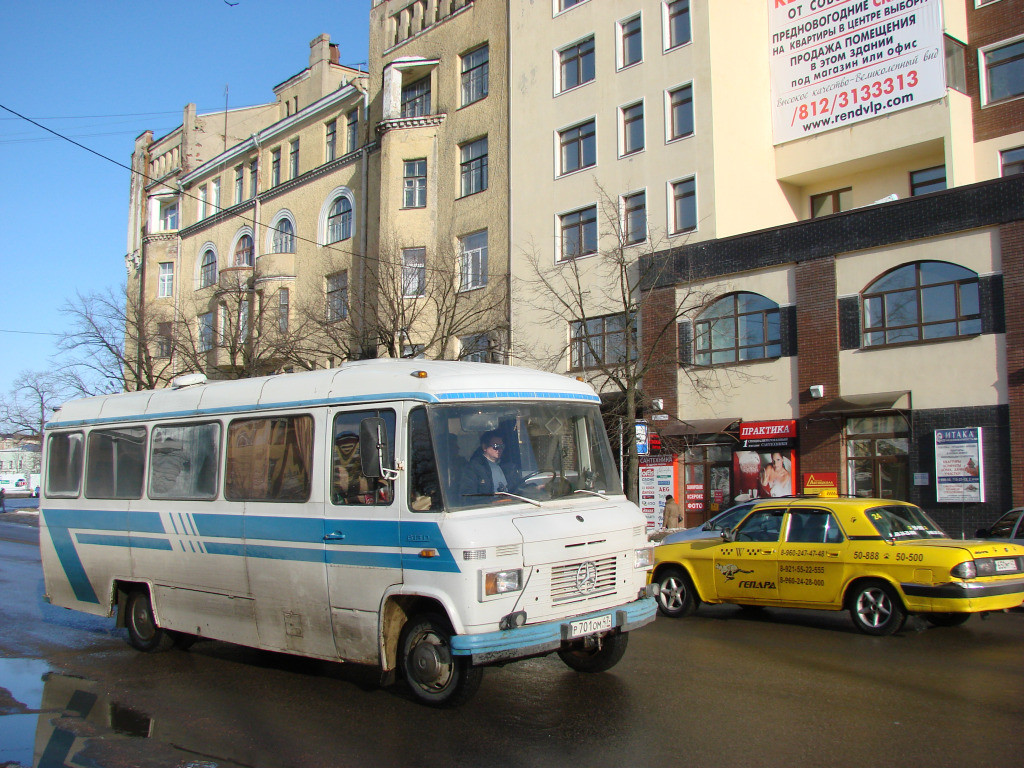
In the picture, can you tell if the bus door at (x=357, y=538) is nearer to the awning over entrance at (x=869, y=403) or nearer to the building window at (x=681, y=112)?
the awning over entrance at (x=869, y=403)

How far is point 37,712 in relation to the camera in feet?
23.4

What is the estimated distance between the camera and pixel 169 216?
51000 millimetres

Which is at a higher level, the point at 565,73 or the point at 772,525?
the point at 565,73

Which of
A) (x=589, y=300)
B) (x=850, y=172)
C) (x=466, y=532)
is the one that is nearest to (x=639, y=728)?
(x=466, y=532)

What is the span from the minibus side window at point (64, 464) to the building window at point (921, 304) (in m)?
16.7

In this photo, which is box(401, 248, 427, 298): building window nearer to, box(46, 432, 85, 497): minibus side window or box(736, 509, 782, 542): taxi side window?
box(46, 432, 85, 497): minibus side window

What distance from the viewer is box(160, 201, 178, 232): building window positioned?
165 feet

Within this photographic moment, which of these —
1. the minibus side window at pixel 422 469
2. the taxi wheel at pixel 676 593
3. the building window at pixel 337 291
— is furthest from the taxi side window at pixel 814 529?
the building window at pixel 337 291

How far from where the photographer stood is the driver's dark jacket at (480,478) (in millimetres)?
6758

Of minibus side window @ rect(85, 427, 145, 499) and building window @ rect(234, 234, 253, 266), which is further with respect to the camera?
building window @ rect(234, 234, 253, 266)

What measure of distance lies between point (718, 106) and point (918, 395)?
10346 mm

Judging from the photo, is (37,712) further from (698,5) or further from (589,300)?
(698,5)

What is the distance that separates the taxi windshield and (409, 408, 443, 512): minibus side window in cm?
579

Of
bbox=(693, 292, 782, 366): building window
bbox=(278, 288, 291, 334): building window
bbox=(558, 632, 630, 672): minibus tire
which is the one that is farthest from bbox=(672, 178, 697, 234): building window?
bbox=(558, 632, 630, 672): minibus tire
